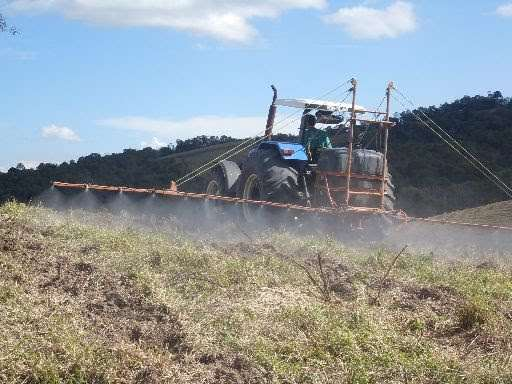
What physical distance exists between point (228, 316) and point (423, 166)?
20621mm

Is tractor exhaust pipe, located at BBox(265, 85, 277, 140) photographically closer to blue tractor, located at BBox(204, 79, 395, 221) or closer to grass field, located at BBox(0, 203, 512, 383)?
blue tractor, located at BBox(204, 79, 395, 221)

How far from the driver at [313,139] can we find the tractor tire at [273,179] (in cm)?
48

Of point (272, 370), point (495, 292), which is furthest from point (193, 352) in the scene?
point (495, 292)

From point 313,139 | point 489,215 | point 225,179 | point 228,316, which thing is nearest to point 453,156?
point 489,215

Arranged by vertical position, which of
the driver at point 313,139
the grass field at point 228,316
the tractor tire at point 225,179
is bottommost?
the grass field at point 228,316

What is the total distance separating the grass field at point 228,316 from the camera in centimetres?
439

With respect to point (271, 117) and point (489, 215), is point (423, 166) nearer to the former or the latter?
point (489, 215)

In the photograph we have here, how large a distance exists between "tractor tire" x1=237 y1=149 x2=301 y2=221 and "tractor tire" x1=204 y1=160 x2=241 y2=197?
1032 mm

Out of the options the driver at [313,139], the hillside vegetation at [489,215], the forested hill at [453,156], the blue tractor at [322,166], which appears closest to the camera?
the blue tractor at [322,166]

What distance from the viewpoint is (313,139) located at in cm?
1217

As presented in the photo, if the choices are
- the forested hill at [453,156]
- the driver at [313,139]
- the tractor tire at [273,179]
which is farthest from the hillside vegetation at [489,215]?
the forested hill at [453,156]

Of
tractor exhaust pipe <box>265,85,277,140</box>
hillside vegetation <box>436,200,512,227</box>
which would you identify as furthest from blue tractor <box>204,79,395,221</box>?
hillside vegetation <box>436,200,512,227</box>

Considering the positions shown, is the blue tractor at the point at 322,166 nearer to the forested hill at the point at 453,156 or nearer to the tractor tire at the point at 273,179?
the tractor tire at the point at 273,179

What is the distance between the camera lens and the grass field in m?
4.39
